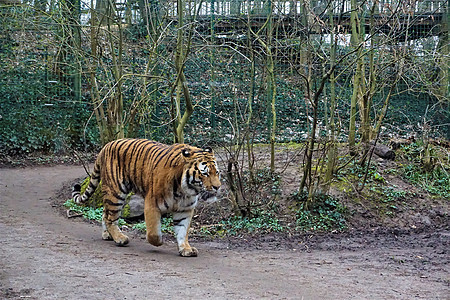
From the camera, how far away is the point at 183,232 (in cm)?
609

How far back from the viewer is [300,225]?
7.65 m

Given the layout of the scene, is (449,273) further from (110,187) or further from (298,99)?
(298,99)

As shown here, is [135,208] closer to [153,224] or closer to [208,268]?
[153,224]

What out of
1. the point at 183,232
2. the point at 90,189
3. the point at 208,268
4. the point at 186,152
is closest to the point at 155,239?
the point at 183,232

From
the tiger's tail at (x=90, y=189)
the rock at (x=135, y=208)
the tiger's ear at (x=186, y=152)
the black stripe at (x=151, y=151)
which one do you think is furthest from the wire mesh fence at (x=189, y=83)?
the tiger's ear at (x=186, y=152)

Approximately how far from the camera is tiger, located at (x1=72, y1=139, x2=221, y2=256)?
19.2 feet

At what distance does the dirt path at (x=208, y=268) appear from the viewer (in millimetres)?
4438

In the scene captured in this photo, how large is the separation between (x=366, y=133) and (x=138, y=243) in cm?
459

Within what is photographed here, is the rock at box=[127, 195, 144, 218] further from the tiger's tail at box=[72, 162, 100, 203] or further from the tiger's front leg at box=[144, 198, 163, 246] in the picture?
the tiger's front leg at box=[144, 198, 163, 246]

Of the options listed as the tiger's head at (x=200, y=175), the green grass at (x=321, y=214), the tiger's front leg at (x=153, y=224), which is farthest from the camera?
the green grass at (x=321, y=214)

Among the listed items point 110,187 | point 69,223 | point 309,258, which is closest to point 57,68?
point 69,223

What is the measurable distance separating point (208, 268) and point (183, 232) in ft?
2.64

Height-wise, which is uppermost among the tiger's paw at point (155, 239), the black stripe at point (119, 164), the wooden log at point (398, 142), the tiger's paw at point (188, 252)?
the black stripe at point (119, 164)

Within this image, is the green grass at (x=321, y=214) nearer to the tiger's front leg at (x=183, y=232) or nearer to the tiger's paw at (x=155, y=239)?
the tiger's front leg at (x=183, y=232)
